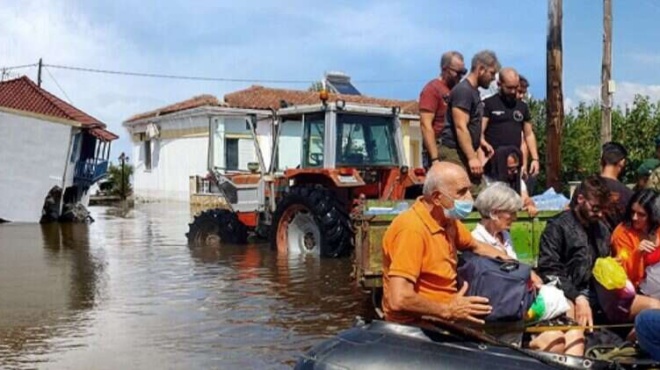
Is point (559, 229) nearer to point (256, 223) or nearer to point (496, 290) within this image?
point (496, 290)

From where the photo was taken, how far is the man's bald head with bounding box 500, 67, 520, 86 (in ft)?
25.1

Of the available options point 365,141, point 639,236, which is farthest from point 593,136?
point 639,236

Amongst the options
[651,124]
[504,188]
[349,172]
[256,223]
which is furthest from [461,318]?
[651,124]

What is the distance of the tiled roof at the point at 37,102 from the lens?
27406 mm

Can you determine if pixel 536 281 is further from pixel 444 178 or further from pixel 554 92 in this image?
pixel 554 92

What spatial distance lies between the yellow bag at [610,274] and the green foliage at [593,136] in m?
14.7

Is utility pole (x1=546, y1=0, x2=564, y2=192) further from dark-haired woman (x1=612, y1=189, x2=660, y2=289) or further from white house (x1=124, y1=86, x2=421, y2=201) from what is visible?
white house (x1=124, y1=86, x2=421, y2=201)

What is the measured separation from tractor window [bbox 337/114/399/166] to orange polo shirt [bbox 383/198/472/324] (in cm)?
882

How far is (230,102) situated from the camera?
32.4 metres

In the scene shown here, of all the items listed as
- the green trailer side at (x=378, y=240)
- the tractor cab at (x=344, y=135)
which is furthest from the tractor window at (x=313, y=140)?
the green trailer side at (x=378, y=240)

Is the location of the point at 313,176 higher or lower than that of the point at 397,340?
higher

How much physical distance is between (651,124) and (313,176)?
40.3ft

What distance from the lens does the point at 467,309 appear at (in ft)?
12.4

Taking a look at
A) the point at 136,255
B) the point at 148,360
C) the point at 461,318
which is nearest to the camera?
the point at 461,318
